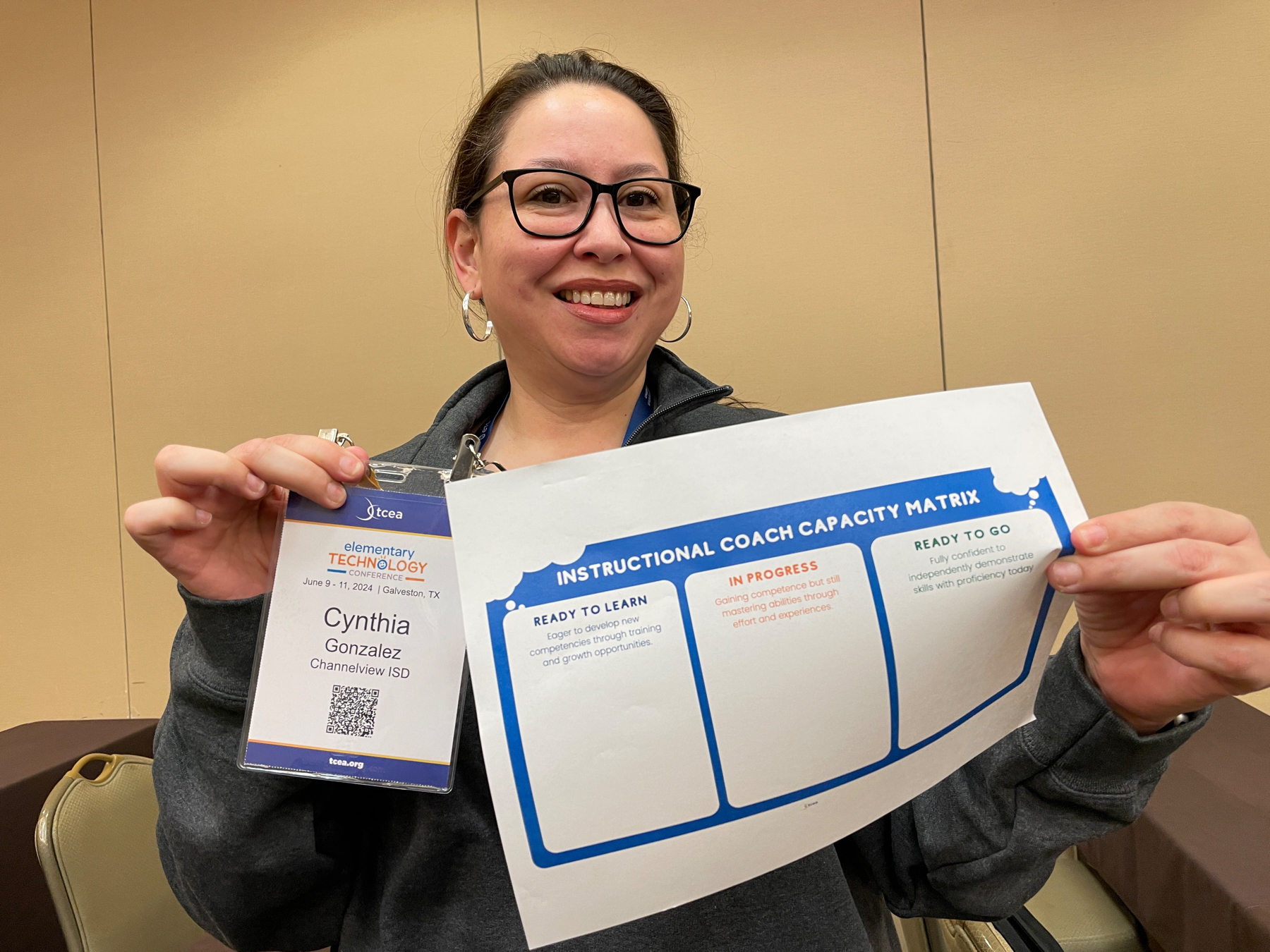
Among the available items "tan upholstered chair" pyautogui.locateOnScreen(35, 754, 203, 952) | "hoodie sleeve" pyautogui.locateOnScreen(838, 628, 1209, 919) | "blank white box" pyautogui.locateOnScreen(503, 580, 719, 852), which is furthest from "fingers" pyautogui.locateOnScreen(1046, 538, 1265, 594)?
"tan upholstered chair" pyautogui.locateOnScreen(35, 754, 203, 952)

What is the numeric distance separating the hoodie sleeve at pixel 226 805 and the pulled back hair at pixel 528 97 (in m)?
0.61

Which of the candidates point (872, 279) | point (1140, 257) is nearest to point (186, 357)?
point (872, 279)

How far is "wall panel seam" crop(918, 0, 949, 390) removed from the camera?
237 centimetres

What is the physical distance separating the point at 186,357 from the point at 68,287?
1.79 ft

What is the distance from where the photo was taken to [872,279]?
94.9 inches

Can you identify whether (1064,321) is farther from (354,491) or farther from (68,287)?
(68,287)

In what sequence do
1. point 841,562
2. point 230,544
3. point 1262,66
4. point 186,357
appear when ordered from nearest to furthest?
1. point 841,562
2. point 230,544
3. point 1262,66
4. point 186,357

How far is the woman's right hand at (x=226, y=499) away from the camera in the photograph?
2.06 feet

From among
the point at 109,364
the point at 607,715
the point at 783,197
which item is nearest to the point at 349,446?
the point at 607,715

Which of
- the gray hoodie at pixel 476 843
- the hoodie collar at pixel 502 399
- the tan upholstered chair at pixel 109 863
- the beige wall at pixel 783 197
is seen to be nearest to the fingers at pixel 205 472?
the gray hoodie at pixel 476 843

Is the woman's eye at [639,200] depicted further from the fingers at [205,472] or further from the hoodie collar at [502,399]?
the fingers at [205,472]

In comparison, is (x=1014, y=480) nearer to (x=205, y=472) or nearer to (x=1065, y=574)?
(x=1065, y=574)

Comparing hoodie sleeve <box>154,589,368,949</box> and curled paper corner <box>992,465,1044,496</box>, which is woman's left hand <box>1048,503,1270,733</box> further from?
hoodie sleeve <box>154,589,368,949</box>

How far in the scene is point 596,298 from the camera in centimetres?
92
